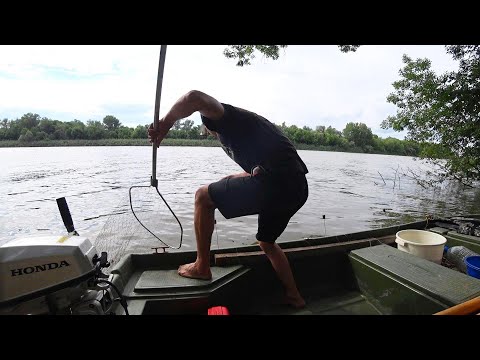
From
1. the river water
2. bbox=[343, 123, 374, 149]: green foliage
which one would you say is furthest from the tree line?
the river water

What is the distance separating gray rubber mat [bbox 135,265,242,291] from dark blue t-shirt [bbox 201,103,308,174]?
3.79 feet

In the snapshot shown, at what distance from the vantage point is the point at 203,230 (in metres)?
2.62

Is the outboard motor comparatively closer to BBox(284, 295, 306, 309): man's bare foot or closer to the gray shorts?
the gray shorts

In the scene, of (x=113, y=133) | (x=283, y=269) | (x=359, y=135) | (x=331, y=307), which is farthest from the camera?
(x=359, y=135)

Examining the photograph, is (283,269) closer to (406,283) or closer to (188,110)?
(406,283)

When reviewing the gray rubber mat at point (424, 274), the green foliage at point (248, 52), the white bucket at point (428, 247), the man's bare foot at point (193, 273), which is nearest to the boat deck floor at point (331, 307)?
the gray rubber mat at point (424, 274)

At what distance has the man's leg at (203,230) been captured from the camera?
257cm

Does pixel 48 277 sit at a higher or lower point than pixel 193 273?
higher

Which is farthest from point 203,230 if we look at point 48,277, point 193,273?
point 48,277

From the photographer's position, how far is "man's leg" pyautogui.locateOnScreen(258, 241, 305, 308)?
8.59ft

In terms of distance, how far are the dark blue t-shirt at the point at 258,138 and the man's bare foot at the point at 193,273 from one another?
1135mm

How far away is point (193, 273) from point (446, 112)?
14.3m
